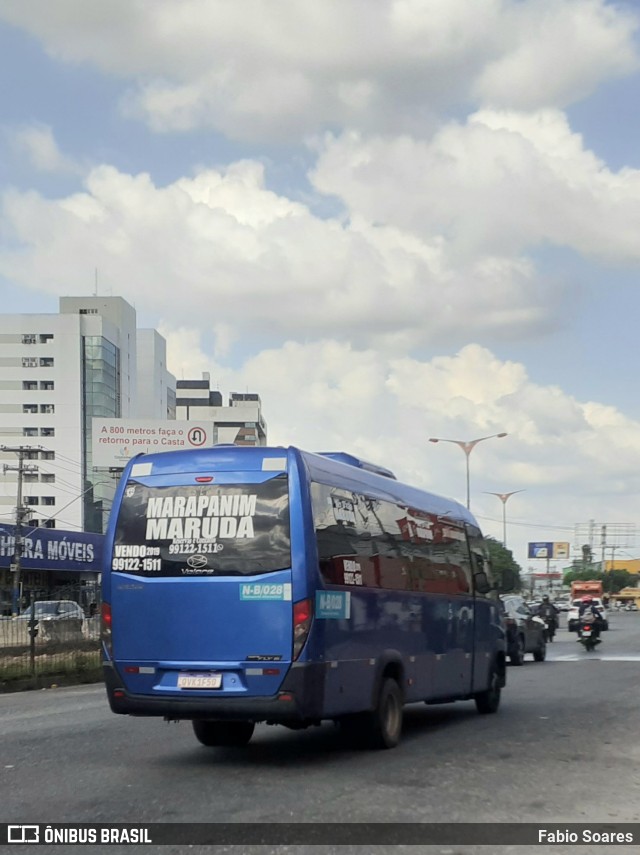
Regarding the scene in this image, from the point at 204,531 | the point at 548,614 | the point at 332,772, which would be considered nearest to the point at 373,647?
the point at 332,772

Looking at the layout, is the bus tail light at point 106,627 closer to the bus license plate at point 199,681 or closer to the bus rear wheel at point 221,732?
the bus license plate at point 199,681

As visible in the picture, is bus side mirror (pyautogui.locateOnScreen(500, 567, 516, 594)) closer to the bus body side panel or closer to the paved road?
the paved road

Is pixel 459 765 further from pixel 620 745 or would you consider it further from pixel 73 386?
pixel 73 386

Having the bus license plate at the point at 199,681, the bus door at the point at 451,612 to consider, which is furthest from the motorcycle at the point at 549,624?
the bus license plate at the point at 199,681

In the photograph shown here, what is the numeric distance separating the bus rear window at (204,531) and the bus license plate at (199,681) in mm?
853

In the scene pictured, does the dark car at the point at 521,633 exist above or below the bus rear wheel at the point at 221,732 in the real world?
below

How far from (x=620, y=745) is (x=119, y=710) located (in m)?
4.95

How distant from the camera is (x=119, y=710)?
10.7m

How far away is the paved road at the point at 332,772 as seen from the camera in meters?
8.11

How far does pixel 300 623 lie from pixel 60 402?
119143mm

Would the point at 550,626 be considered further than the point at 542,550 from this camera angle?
No

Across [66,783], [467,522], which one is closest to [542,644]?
[467,522]

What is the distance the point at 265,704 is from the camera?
10039 millimetres

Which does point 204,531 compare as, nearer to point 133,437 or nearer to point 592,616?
point 592,616
